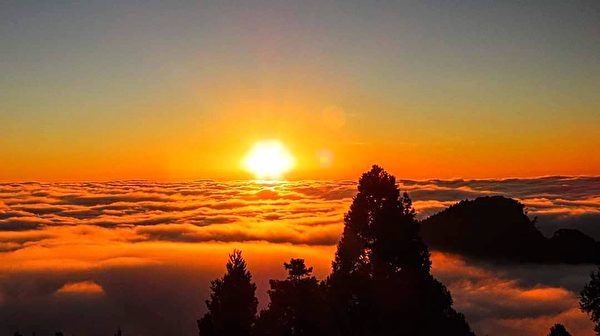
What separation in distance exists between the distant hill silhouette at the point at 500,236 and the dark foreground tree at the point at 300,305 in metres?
91.2

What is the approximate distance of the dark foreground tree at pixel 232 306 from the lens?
20797 mm

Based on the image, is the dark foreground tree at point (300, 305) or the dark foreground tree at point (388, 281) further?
the dark foreground tree at point (300, 305)

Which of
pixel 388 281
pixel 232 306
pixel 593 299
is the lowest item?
pixel 593 299

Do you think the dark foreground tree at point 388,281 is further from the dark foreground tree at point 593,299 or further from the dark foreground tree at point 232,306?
the dark foreground tree at point 593,299

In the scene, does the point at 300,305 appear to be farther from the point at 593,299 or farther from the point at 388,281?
the point at 593,299

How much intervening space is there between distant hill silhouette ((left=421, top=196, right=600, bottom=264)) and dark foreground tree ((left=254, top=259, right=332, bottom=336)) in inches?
3589

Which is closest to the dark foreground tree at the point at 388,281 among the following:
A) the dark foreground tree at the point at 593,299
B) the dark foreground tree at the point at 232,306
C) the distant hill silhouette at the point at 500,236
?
the dark foreground tree at the point at 232,306

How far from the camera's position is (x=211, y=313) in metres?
21.5

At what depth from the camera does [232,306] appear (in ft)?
69.1

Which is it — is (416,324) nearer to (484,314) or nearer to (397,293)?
(397,293)

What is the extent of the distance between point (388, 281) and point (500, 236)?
98.2m

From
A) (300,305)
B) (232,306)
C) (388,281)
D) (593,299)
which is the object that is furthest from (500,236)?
(232,306)

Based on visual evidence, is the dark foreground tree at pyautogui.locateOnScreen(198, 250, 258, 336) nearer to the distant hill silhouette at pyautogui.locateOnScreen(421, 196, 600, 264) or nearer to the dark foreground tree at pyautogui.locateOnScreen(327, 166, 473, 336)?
the dark foreground tree at pyautogui.locateOnScreen(327, 166, 473, 336)

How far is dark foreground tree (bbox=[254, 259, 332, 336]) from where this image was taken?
20.1m
